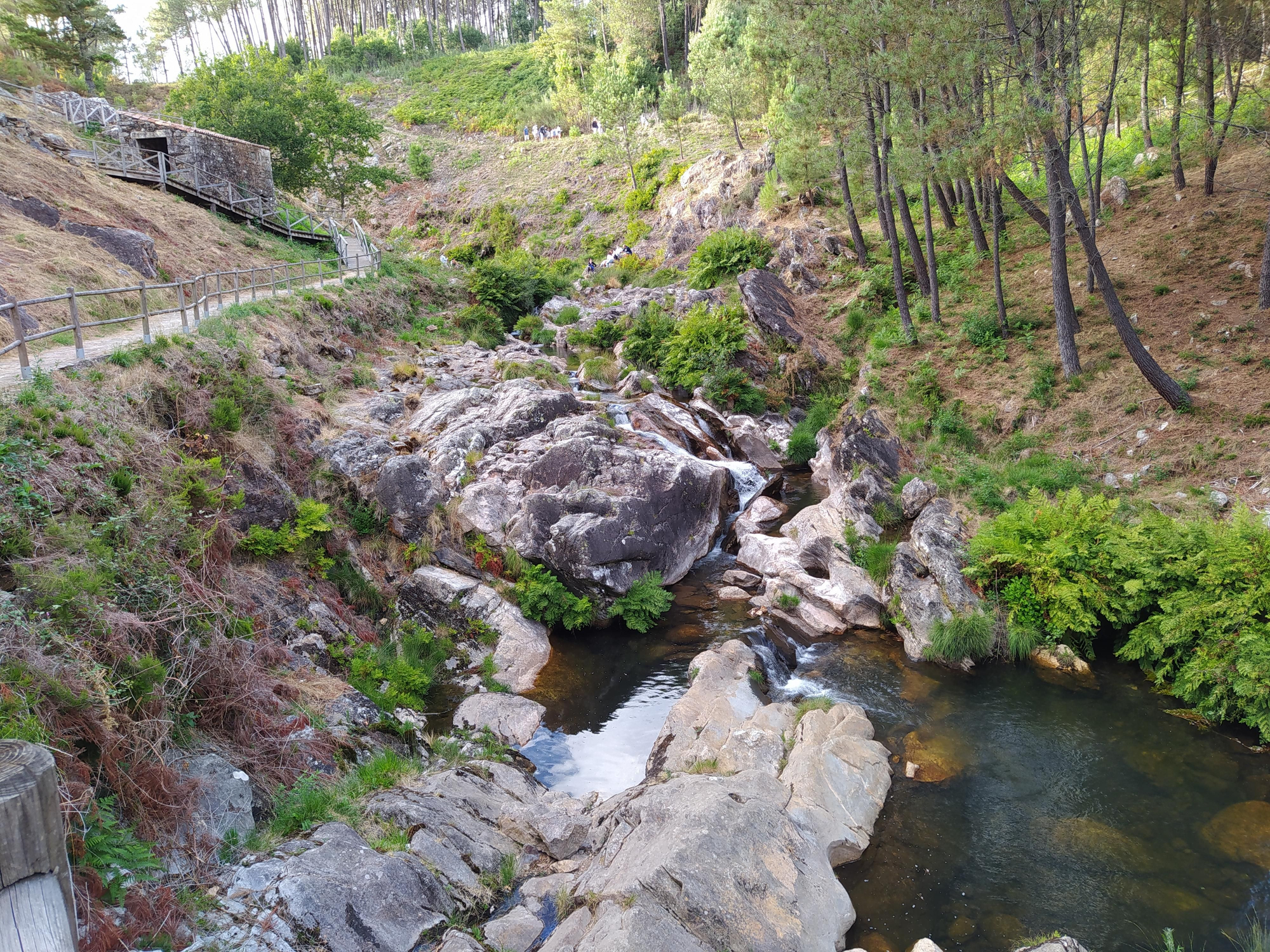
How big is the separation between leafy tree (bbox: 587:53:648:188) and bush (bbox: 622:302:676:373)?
22.7 metres

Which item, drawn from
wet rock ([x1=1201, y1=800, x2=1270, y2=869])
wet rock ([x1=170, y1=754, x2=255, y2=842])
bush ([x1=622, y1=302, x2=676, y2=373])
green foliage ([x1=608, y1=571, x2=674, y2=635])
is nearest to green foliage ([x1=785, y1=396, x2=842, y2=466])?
bush ([x1=622, y1=302, x2=676, y2=373])

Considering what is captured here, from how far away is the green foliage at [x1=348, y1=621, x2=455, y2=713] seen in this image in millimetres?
11383

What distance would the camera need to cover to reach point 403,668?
39.4 feet

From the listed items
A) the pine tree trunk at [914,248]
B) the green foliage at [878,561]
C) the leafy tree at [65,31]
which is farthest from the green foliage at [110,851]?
the leafy tree at [65,31]

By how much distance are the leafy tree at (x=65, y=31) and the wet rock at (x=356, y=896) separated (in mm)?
40242

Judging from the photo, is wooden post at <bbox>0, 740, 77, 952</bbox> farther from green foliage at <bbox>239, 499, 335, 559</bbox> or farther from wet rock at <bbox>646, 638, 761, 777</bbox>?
green foliage at <bbox>239, 499, 335, 559</bbox>

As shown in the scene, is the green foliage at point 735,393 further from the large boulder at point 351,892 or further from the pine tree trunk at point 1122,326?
the large boulder at point 351,892

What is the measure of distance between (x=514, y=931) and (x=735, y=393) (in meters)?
19.2

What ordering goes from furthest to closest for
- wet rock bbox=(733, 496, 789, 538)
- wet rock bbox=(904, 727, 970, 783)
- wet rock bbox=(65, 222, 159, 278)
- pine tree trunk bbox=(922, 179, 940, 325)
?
pine tree trunk bbox=(922, 179, 940, 325), wet rock bbox=(65, 222, 159, 278), wet rock bbox=(733, 496, 789, 538), wet rock bbox=(904, 727, 970, 783)

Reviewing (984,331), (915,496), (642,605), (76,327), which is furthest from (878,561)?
(76,327)

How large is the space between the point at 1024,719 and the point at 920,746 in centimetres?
194

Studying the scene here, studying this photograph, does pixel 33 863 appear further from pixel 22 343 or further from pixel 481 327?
pixel 481 327

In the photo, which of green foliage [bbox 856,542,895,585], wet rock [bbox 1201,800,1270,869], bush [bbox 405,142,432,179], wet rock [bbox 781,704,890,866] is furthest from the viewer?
bush [bbox 405,142,432,179]

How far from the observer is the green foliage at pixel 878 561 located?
14.8m
